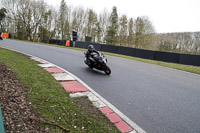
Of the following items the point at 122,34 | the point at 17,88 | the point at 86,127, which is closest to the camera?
the point at 86,127

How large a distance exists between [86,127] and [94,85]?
Answer: 8.32ft

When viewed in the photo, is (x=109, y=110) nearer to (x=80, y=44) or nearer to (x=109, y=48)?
(x=109, y=48)

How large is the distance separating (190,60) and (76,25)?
139 ft

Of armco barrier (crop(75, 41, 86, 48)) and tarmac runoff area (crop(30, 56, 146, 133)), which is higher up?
armco barrier (crop(75, 41, 86, 48))

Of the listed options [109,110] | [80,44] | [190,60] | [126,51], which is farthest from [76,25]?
[109,110]

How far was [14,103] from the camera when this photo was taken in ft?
9.10

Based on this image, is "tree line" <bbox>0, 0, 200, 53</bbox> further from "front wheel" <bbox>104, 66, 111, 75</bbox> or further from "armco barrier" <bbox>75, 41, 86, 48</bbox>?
"front wheel" <bbox>104, 66, 111, 75</bbox>

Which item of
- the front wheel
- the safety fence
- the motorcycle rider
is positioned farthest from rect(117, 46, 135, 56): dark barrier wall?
the front wheel

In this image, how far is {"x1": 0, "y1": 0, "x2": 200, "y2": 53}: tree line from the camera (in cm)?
4256

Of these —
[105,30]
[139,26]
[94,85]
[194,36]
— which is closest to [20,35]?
[105,30]

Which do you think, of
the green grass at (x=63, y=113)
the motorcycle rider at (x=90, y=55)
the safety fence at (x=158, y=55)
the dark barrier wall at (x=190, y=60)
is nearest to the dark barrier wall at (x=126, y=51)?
the safety fence at (x=158, y=55)

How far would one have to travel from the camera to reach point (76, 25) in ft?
163

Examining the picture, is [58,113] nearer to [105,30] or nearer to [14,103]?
[14,103]

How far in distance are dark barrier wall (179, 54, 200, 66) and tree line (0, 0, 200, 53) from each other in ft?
96.0
